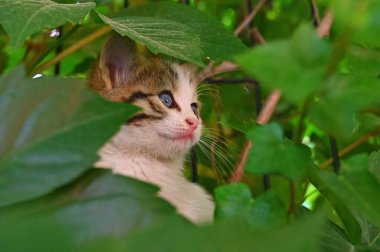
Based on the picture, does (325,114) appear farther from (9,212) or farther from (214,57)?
(214,57)

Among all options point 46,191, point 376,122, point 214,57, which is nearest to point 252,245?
point 46,191

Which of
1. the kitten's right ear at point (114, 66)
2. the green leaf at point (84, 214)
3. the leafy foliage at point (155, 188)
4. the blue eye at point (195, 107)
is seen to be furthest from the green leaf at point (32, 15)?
the blue eye at point (195, 107)

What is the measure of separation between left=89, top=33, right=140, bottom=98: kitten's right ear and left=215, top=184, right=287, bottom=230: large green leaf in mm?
569

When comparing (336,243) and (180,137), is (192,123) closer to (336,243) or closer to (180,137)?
(180,137)

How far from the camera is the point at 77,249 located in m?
0.33

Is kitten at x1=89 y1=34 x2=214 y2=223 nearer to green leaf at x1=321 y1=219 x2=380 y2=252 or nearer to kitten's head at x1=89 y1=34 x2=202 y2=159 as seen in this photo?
kitten's head at x1=89 y1=34 x2=202 y2=159

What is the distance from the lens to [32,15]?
1.78 ft

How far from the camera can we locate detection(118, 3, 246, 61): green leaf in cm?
72

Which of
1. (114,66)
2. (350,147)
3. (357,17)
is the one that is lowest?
(350,147)

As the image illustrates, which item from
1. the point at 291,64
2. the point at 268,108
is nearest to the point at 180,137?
the point at 268,108

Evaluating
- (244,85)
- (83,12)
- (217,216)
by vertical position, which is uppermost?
(83,12)

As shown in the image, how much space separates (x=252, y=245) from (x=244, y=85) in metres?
0.89

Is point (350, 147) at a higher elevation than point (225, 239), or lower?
lower

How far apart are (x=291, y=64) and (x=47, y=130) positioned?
0.64 feet
